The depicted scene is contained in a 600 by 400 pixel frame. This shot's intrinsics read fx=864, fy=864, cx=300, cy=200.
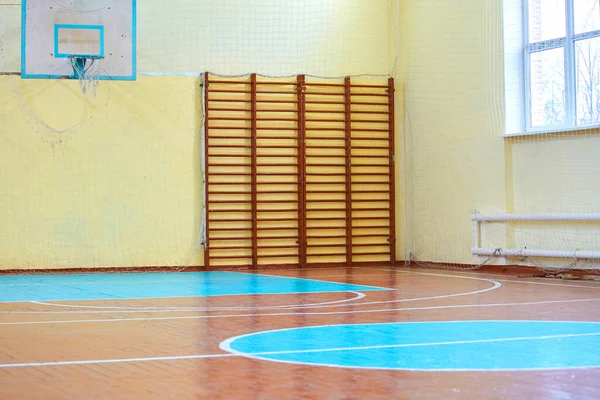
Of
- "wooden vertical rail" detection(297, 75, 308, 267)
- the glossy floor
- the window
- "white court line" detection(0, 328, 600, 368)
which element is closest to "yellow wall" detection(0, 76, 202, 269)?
"wooden vertical rail" detection(297, 75, 308, 267)

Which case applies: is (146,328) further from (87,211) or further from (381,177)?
(381,177)

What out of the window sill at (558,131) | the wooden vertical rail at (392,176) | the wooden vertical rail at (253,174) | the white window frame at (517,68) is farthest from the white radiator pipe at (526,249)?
the wooden vertical rail at (253,174)

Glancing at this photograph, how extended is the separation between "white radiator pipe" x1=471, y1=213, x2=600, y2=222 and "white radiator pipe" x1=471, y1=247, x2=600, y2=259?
403 millimetres

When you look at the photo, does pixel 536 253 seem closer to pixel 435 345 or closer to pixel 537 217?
pixel 537 217

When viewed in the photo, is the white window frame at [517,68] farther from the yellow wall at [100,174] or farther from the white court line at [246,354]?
the white court line at [246,354]

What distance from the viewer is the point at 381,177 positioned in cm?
1392

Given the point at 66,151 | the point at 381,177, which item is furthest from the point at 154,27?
the point at 381,177

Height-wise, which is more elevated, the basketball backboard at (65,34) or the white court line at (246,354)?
the basketball backboard at (65,34)

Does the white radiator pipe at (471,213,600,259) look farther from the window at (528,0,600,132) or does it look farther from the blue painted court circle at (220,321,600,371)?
the blue painted court circle at (220,321,600,371)

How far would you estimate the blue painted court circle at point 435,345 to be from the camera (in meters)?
4.33

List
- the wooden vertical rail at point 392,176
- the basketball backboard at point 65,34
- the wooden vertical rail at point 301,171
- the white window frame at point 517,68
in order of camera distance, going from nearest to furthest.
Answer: the basketball backboard at point 65,34, the white window frame at point 517,68, the wooden vertical rail at point 301,171, the wooden vertical rail at point 392,176

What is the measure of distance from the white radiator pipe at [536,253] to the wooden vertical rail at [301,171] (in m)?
2.70

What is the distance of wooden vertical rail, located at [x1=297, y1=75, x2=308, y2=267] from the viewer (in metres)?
13.5

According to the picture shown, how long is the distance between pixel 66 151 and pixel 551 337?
29.9ft
